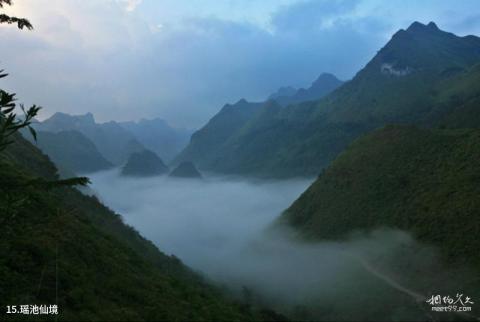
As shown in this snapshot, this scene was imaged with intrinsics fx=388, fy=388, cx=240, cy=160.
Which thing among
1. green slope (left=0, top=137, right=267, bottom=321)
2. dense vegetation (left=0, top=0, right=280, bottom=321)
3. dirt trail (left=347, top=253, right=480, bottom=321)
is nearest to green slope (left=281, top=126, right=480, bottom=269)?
dirt trail (left=347, top=253, right=480, bottom=321)

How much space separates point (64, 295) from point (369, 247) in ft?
308

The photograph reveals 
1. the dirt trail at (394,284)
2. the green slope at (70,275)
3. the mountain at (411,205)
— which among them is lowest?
the green slope at (70,275)

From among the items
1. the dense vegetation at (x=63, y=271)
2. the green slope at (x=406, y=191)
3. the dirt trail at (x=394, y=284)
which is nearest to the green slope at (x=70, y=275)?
the dense vegetation at (x=63, y=271)

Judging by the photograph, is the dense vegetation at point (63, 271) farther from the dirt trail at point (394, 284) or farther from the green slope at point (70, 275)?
the dirt trail at point (394, 284)

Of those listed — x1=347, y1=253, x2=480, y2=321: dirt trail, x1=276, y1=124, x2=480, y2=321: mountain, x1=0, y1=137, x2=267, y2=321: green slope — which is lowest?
x1=0, y1=137, x2=267, y2=321: green slope

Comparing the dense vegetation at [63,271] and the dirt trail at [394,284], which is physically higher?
the dirt trail at [394,284]

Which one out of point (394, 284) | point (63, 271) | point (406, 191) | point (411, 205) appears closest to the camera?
point (63, 271)

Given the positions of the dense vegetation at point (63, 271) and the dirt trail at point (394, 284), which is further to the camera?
the dirt trail at point (394, 284)

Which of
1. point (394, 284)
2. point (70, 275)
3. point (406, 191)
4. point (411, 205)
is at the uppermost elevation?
point (406, 191)

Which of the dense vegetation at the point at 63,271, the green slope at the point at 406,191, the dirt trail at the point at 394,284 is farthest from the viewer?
the green slope at the point at 406,191

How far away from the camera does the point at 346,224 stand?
117062 millimetres

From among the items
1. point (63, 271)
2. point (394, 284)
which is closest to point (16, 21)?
point (63, 271)

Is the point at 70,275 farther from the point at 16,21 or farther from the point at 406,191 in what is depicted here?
the point at 406,191

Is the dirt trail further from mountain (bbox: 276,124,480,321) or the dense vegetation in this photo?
the dense vegetation
